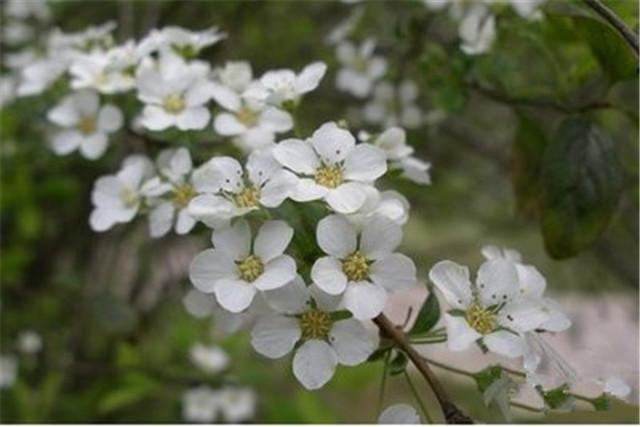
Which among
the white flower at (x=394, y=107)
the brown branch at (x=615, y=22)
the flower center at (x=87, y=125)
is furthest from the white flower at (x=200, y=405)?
the brown branch at (x=615, y=22)

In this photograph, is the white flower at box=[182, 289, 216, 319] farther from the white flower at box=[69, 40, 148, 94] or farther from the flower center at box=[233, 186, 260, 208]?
the white flower at box=[69, 40, 148, 94]

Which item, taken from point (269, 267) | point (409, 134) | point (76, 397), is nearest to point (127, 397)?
point (76, 397)

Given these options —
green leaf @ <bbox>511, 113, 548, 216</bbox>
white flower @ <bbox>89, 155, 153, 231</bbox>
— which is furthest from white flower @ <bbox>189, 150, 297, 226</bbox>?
green leaf @ <bbox>511, 113, 548, 216</bbox>

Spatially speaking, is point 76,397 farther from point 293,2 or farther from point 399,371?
point 399,371

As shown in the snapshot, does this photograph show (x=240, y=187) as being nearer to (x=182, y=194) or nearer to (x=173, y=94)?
(x=182, y=194)

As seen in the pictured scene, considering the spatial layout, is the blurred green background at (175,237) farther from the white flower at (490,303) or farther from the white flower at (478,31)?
the white flower at (490,303)
